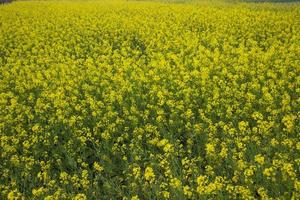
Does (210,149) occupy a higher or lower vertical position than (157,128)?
higher

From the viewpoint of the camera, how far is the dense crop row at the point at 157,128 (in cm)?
531

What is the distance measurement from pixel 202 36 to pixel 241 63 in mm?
4483

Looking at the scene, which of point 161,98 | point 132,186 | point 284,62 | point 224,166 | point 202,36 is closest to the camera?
point 132,186

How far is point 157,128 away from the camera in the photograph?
7.28m

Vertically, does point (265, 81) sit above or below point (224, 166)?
above

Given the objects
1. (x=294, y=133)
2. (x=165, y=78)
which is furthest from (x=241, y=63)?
(x=294, y=133)

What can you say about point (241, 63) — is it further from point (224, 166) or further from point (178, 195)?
point (178, 195)

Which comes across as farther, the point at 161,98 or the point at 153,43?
the point at 153,43

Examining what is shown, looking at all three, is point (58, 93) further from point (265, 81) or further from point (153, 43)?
point (153, 43)

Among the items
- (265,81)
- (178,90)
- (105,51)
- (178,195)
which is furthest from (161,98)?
(105,51)

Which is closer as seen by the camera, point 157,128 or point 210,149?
point 210,149

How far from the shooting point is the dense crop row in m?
5.31

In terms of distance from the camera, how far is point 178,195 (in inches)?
195

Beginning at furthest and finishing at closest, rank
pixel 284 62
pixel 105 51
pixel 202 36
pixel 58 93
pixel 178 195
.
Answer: pixel 202 36 < pixel 105 51 < pixel 284 62 < pixel 58 93 < pixel 178 195
